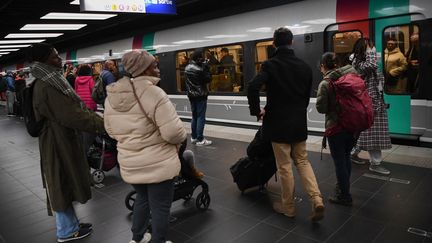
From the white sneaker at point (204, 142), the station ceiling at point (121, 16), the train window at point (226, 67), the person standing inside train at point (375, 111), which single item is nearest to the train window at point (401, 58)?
the person standing inside train at point (375, 111)

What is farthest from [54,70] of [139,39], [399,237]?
[139,39]

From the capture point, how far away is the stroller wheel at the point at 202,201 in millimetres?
3338

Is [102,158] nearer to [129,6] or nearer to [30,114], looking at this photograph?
[30,114]

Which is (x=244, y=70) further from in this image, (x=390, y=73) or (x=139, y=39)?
(x=139, y=39)

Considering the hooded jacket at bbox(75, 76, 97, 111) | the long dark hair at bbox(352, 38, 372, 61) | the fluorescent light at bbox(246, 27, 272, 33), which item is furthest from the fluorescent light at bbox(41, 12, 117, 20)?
the long dark hair at bbox(352, 38, 372, 61)

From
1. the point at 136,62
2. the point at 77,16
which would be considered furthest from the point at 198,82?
the point at 77,16

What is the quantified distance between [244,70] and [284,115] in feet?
14.4

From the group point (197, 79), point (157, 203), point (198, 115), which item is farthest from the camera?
point (198, 115)

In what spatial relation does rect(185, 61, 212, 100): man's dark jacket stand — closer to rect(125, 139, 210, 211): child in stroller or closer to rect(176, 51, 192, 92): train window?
rect(176, 51, 192, 92): train window

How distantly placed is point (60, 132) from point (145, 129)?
0.98m

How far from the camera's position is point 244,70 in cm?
711

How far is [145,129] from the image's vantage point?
2.10 metres

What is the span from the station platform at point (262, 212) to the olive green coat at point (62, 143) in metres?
0.48

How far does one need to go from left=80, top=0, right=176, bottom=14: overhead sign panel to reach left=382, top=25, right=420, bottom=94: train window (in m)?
4.01
